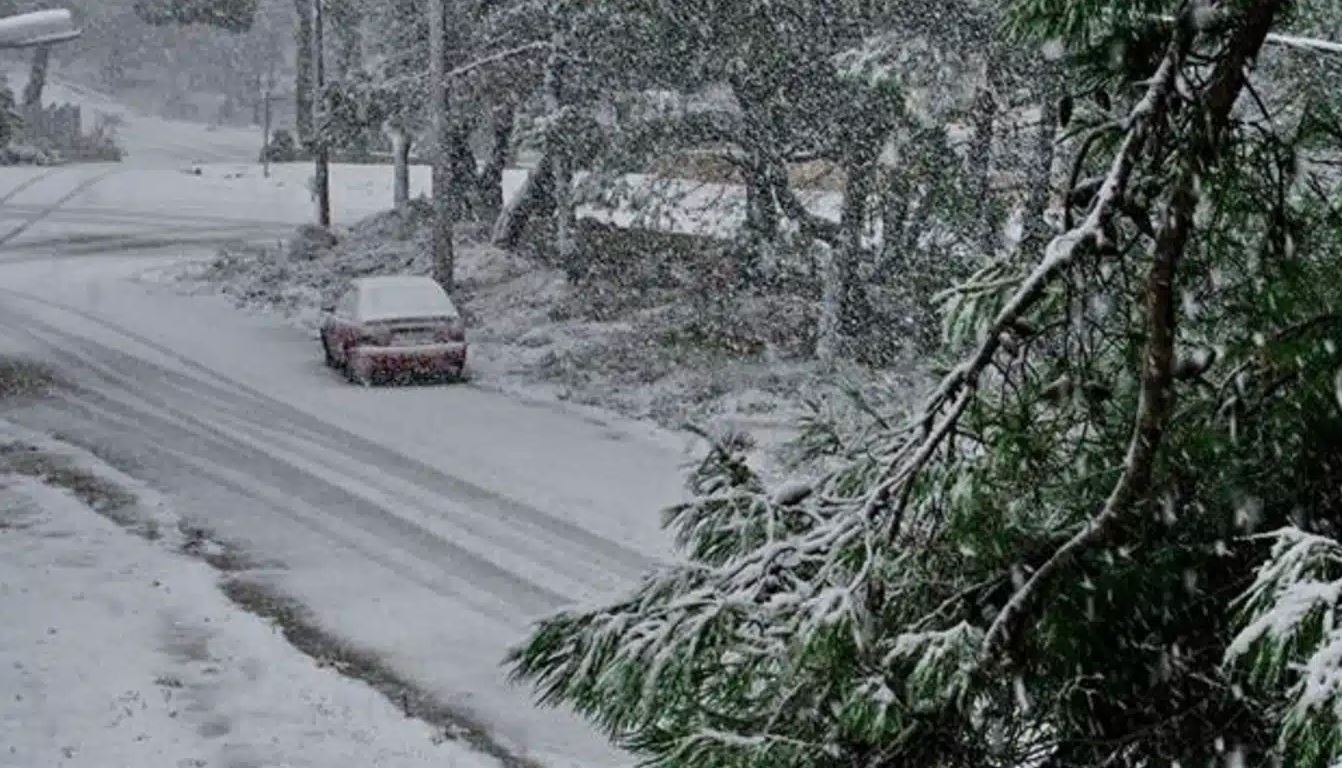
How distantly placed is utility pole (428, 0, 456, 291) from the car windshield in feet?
12.6

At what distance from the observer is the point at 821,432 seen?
4105mm

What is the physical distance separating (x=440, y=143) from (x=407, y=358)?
5.89m

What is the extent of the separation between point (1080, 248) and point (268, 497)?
17.0m

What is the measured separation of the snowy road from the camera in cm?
1466

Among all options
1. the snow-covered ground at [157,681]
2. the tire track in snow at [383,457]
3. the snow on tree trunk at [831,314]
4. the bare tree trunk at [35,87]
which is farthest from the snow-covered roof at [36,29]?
the bare tree trunk at [35,87]

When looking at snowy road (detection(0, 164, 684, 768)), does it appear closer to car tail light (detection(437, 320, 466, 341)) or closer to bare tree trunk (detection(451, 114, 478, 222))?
car tail light (detection(437, 320, 466, 341))

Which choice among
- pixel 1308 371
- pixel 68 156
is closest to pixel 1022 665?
pixel 1308 371

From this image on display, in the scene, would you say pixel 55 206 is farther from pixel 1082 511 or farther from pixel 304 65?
pixel 1082 511

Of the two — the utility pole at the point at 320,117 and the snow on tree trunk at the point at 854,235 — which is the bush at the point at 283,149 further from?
the snow on tree trunk at the point at 854,235

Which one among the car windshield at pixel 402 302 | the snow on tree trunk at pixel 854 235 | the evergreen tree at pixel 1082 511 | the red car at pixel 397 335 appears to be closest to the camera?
the evergreen tree at pixel 1082 511

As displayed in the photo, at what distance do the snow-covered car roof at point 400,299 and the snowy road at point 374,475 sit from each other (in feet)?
4.17

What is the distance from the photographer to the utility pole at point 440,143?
29.3 metres

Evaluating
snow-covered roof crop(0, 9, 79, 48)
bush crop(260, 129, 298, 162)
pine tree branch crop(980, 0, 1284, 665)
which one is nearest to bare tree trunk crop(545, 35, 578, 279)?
snow-covered roof crop(0, 9, 79, 48)

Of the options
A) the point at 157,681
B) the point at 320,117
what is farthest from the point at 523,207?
the point at 157,681
